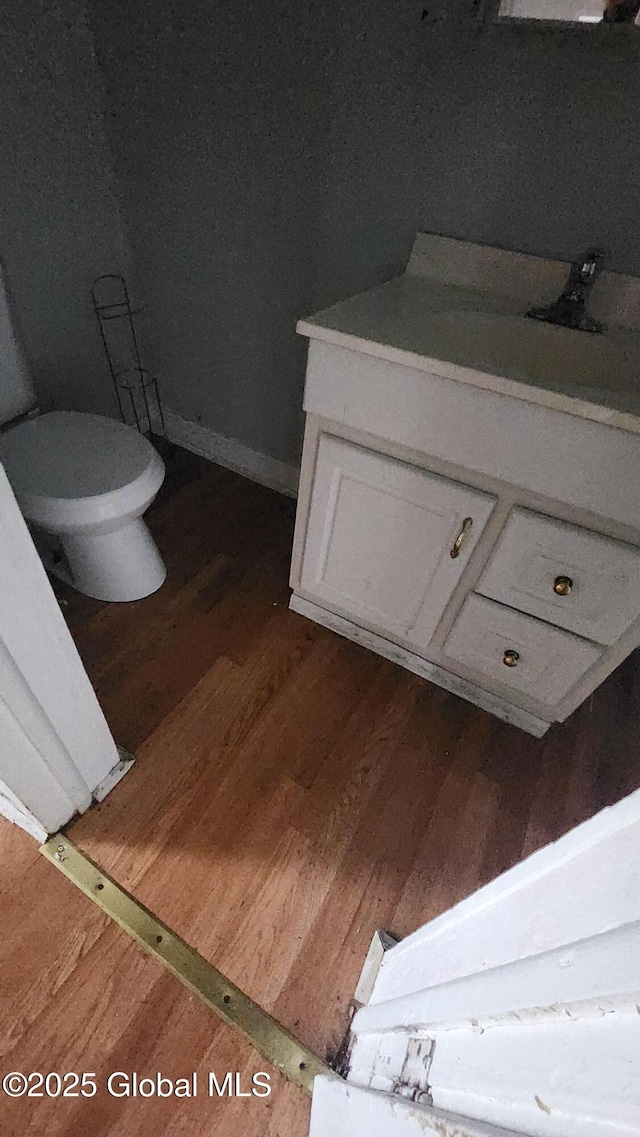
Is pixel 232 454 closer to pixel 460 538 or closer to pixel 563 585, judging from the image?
pixel 460 538

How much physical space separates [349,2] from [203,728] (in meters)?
1.40

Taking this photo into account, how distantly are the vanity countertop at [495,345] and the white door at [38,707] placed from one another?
562 mm

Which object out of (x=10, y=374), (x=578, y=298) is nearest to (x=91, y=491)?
(x=10, y=374)

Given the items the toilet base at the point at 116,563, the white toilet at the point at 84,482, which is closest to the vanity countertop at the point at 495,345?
the white toilet at the point at 84,482

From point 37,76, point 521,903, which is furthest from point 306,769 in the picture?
point 37,76

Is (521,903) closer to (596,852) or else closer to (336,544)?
(596,852)

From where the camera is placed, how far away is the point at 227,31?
1.08 m

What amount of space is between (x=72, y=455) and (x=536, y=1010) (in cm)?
121

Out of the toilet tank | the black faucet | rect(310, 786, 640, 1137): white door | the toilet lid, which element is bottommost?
the toilet lid

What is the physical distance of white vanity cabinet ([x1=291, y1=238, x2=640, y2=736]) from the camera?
787mm

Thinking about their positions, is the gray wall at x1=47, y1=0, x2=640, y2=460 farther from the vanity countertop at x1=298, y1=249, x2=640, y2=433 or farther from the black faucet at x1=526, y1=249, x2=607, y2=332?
the vanity countertop at x1=298, y1=249, x2=640, y2=433

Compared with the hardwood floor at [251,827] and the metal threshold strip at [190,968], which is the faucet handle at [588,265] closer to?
the hardwood floor at [251,827]

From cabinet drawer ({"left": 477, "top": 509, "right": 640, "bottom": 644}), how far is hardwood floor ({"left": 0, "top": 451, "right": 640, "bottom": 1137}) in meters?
0.39

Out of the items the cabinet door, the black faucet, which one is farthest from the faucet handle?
the cabinet door
